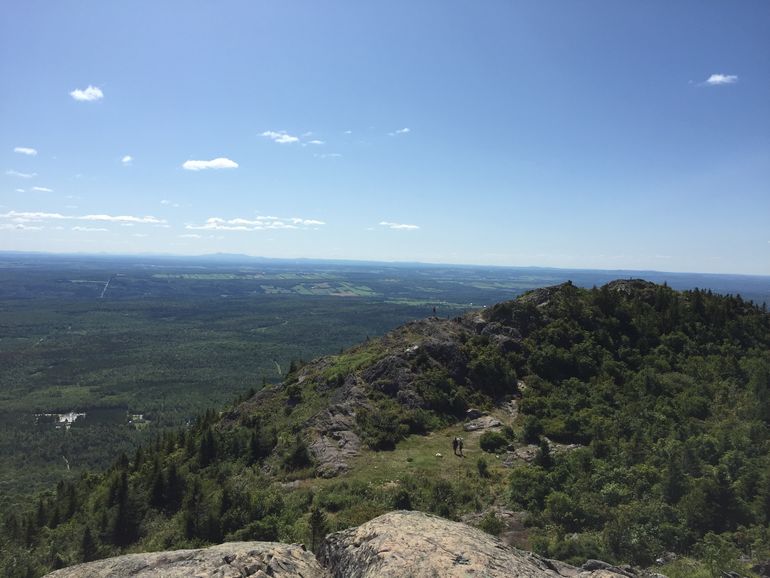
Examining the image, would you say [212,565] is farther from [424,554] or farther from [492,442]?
[492,442]

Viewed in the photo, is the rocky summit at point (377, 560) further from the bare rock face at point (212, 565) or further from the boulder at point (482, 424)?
the boulder at point (482, 424)

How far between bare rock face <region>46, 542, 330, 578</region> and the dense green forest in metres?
4.77

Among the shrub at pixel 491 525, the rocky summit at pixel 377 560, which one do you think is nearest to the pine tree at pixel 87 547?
the rocky summit at pixel 377 560

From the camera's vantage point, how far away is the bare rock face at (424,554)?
8.73 m

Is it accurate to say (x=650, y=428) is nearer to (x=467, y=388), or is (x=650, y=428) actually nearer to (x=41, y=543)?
(x=467, y=388)

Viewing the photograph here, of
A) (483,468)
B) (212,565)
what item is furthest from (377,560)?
(483,468)

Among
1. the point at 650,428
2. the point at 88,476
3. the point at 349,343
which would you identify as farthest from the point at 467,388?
the point at 349,343

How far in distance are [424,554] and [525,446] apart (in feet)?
68.3

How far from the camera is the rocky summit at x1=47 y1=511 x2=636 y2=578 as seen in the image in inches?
350

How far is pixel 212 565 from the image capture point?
9.76 m

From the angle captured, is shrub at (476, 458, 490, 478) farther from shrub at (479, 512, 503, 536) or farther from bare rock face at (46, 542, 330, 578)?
bare rock face at (46, 542, 330, 578)

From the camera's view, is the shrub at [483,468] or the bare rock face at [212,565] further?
the shrub at [483,468]

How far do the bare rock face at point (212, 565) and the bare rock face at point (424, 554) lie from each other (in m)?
0.91

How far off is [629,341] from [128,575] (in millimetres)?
40685
